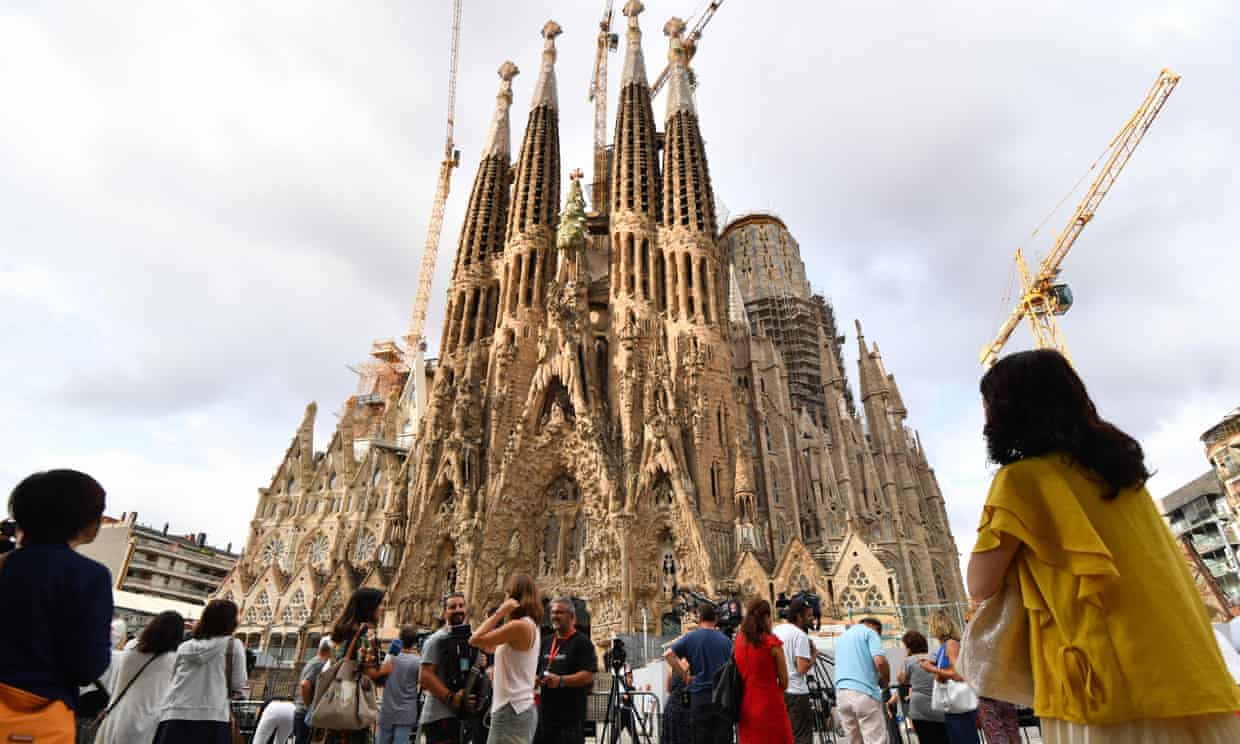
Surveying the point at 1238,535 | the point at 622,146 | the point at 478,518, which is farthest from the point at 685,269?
the point at 1238,535

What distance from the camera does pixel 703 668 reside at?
4.91m

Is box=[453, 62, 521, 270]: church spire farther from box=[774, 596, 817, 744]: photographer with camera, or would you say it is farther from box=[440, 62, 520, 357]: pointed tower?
box=[774, 596, 817, 744]: photographer with camera

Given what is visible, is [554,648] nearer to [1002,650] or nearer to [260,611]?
[1002,650]

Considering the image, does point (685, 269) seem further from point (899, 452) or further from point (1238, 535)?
point (1238, 535)

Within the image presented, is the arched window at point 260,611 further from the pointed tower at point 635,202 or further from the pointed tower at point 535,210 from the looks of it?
the pointed tower at point 635,202

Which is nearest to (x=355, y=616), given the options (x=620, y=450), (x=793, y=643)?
(x=793, y=643)

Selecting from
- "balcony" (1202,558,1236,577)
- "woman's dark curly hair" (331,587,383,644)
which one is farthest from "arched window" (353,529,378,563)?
"balcony" (1202,558,1236,577)

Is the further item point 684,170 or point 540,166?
point 540,166

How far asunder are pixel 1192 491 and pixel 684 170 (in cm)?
3837

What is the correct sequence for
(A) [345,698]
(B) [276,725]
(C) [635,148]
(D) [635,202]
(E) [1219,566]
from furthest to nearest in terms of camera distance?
(E) [1219,566], (C) [635,148], (D) [635,202], (B) [276,725], (A) [345,698]

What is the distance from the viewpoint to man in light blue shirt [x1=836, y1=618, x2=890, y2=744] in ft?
16.5

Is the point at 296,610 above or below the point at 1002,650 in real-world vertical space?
above

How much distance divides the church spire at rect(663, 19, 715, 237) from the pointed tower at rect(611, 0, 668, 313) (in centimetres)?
102

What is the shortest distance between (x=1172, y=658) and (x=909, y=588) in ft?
85.9
